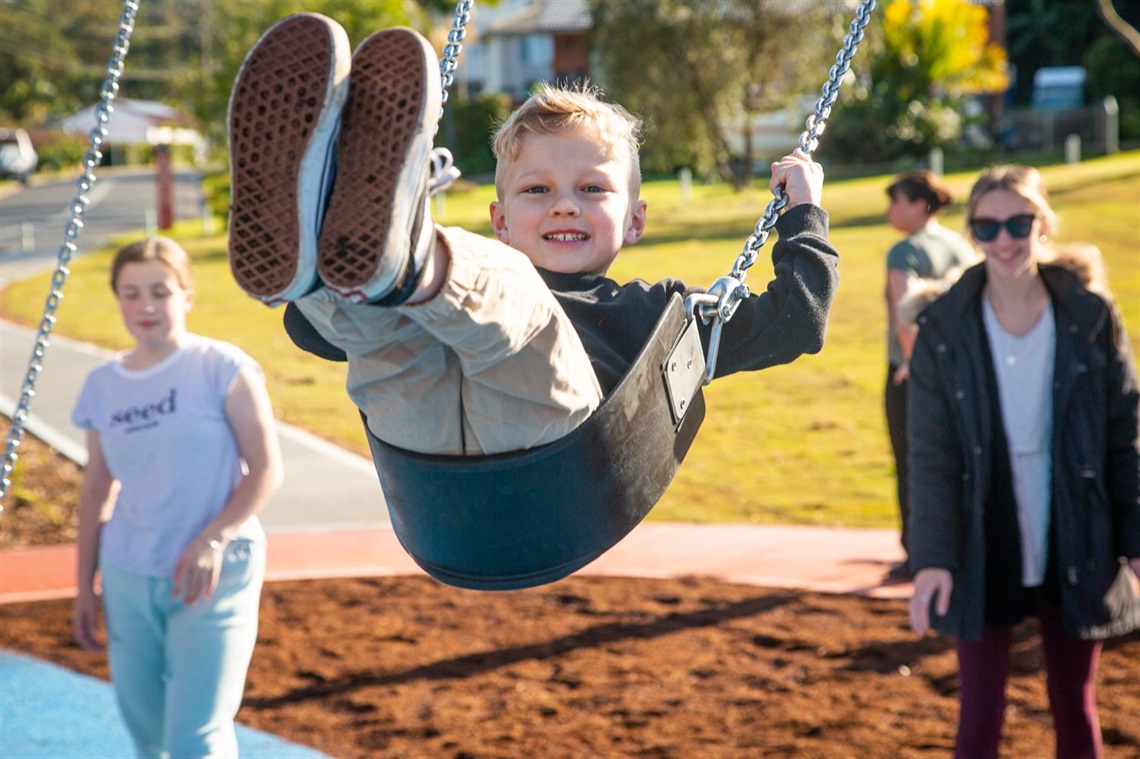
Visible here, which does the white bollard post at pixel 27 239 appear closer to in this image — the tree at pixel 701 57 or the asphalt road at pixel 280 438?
the asphalt road at pixel 280 438

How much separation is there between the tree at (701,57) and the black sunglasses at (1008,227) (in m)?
24.7

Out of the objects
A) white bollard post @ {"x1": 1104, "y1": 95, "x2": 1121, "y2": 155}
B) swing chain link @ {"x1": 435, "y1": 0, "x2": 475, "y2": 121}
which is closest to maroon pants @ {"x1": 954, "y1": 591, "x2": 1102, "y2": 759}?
swing chain link @ {"x1": 435, "y1": 0, "x2": 475, "y2": 121}

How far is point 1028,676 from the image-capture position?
17.7 feet

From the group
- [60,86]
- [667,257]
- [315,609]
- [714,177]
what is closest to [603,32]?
[714,177]

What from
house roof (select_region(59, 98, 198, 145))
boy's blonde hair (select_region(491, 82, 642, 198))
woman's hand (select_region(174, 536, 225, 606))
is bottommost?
woman's hand (select_region(174, 536, 225, 606))

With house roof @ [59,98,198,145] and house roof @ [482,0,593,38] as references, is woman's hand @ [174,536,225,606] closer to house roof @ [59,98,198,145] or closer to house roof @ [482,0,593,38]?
house roof @ [482,0,593,38]

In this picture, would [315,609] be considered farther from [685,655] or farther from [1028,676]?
[1028,676]

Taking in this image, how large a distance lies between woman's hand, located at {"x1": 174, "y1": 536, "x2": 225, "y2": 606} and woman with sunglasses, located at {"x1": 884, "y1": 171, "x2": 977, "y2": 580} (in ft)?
10.4

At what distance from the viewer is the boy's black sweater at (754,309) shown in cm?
238

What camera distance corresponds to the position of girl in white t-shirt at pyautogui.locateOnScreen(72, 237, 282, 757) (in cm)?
341

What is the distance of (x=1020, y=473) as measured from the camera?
11.6 feet

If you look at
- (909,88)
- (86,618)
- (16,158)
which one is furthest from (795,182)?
(16,158)

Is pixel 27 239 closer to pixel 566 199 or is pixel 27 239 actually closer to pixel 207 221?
pixel 207 221

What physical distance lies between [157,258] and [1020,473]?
234 cm
